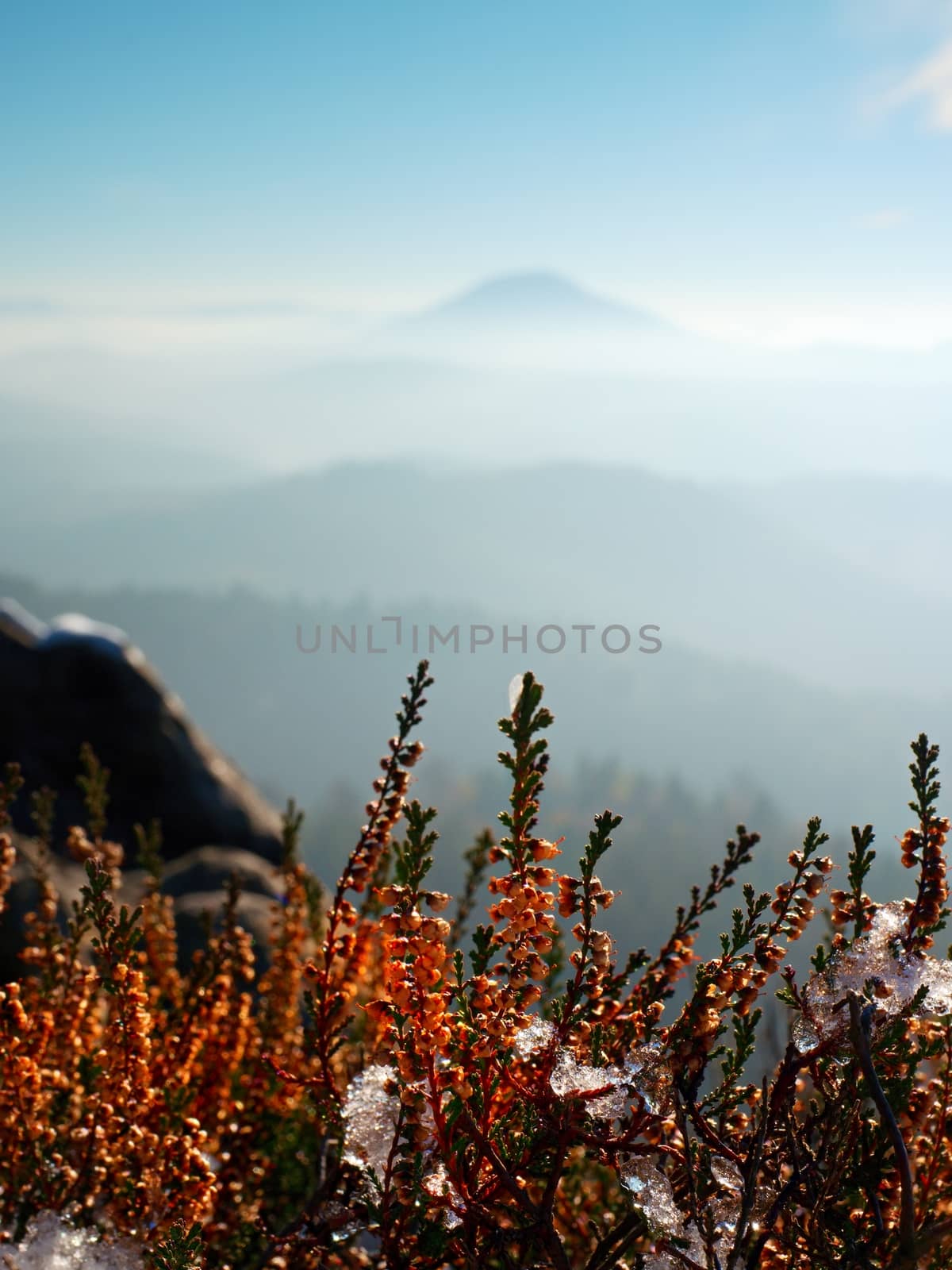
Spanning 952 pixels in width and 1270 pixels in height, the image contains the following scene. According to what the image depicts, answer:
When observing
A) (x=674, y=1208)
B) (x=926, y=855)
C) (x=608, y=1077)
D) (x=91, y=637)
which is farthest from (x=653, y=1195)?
(x=91, y=637)

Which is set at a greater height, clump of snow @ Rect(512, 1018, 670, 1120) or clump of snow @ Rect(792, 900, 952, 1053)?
clump of snow @ Rect(792, 900, 952, 1053)

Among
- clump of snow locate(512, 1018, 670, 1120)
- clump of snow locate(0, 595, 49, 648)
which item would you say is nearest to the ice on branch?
clump of snow locate(512, 1018, 670, 1120)

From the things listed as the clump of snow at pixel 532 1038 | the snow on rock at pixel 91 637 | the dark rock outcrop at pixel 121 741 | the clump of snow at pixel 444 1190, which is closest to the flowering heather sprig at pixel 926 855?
the clump of snow at pixel 532 1038

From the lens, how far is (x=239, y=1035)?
10.4 feet

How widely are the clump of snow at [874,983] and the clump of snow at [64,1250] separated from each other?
1.42 meters

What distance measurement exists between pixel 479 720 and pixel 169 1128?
601ft

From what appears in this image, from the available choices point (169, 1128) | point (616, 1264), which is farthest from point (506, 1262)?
point (169, 1128)

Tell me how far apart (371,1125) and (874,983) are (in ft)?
3.00

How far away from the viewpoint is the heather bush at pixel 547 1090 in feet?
5.29

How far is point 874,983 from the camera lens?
5.61 feet

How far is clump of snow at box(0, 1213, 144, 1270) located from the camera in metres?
2.04

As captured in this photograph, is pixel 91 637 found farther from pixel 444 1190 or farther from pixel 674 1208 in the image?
pixel 674 1208

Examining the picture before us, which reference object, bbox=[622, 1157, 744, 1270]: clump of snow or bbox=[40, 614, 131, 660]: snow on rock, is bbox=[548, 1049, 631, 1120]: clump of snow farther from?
bbox=[40, 614, 131, 660]: snow on rock

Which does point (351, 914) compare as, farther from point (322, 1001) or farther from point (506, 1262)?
point (506, 1262)
